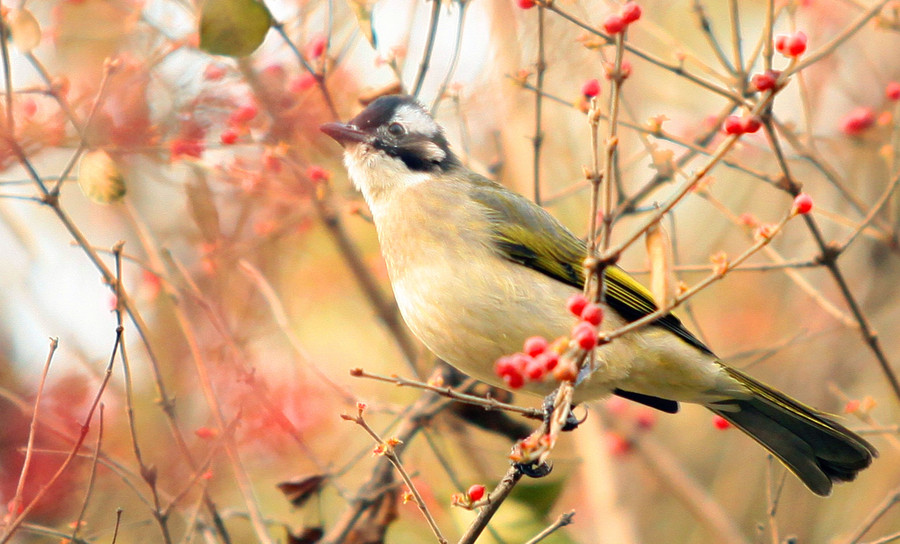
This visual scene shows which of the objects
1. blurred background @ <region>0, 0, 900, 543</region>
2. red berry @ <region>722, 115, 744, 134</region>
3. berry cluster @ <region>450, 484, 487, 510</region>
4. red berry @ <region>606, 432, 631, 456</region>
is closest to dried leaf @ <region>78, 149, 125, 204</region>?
blurred background @ <region>0, 0, 900, 543</region>

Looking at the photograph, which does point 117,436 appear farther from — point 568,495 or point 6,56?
point 568,495

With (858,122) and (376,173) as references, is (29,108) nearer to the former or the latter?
(376,173)

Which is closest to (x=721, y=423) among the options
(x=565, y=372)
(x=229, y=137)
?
(x=565, y=372)

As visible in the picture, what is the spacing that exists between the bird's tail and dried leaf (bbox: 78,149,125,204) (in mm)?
2825

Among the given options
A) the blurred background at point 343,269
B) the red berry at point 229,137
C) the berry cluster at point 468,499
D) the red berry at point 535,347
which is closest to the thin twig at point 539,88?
the blurred background at point 343,269

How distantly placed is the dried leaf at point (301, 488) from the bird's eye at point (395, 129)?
1735mm

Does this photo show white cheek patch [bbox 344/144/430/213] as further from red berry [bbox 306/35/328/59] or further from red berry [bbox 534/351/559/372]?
red berry [bbox 534/351/559/372]

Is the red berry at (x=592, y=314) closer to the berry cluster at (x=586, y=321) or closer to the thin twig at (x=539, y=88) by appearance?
the berry cluster at (x=586, y=321)

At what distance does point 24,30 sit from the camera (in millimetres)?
3098

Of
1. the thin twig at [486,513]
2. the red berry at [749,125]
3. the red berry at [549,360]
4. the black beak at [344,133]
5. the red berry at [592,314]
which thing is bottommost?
the thin twig at [486,513]

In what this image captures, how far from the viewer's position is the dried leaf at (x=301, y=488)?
398 centimetres

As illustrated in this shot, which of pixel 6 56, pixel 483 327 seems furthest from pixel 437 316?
pixel 6 56

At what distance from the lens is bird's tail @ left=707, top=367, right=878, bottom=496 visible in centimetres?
399

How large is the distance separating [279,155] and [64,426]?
1.64m
